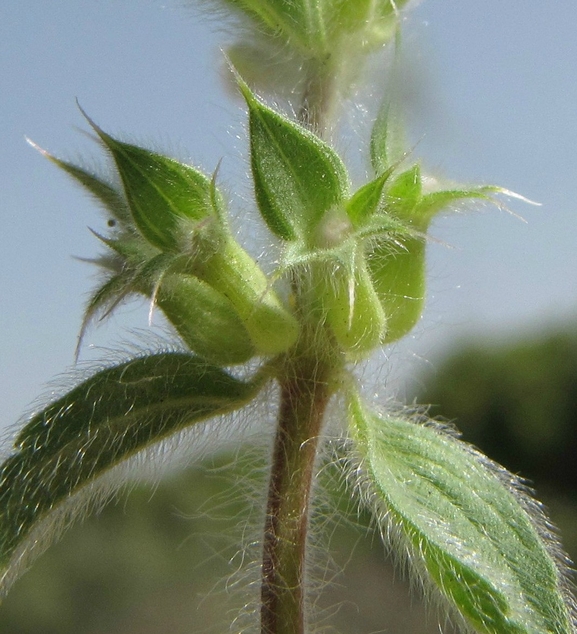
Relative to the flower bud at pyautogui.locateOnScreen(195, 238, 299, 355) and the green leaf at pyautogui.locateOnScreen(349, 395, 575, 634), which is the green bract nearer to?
the flower bud at pyautogui.locateOnScreen(195, 238, 299, 355)

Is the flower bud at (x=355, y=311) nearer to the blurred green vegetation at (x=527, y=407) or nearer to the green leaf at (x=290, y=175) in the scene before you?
the green leaf at (x=290, y=175)

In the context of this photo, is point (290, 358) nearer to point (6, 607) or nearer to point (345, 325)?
point (345, 325)

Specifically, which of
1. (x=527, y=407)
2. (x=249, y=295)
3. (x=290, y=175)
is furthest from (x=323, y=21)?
(x=527, y=407)

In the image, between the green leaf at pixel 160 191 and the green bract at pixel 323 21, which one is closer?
the green leaf at pixel 160 191

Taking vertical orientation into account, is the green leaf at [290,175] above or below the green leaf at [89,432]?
above

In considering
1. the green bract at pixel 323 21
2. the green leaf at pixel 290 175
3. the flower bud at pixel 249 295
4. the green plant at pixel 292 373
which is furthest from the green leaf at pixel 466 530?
the green bract at pixel 323 21

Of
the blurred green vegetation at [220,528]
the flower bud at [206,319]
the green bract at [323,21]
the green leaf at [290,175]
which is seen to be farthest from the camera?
the blurred green vegetation at [220,528]
